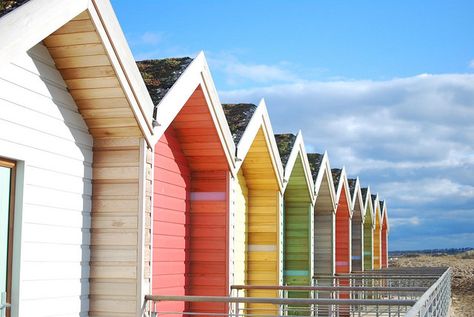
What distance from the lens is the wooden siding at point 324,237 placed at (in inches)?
759

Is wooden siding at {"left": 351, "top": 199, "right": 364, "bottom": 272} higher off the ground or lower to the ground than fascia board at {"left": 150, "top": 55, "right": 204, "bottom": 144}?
lower

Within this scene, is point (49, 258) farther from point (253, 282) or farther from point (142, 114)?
point (253, 282)

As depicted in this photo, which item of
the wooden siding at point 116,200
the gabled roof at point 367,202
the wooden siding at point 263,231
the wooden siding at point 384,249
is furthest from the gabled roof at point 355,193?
the wooden siding at point 116,200

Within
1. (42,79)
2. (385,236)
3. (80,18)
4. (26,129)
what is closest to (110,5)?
(80,18)

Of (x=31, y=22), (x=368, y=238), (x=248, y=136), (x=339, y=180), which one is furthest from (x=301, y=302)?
(x=368, y=238)

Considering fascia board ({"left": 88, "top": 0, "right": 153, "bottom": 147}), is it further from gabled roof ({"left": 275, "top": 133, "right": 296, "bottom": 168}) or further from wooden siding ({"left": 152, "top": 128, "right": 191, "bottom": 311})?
gabled roof ({"left": 275, "top": 133, "right": 296, "bottom": 168})

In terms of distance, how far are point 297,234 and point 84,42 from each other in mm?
10069

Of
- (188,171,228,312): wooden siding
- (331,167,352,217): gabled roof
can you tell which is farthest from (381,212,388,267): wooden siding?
(188,171,228,312): wooden siding

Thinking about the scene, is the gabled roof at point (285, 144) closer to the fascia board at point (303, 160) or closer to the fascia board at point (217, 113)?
the fascia board at point (303, 160)

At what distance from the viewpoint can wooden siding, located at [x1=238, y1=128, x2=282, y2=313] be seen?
47.0ft

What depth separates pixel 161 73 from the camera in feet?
31.4

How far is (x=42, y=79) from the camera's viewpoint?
7.80 m

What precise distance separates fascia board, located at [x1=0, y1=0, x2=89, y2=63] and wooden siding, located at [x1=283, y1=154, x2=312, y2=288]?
33.1 ft

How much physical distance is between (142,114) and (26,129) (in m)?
1.37
